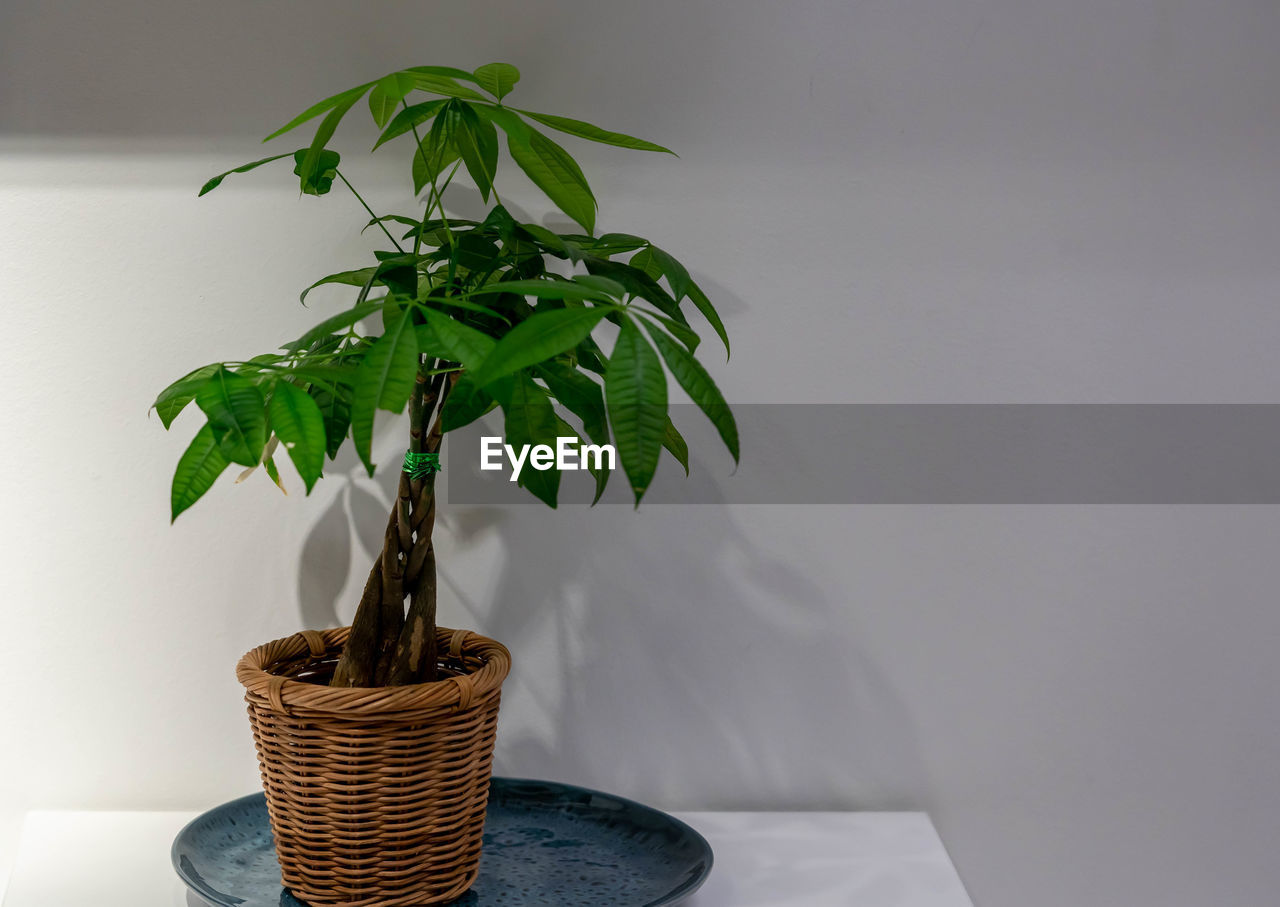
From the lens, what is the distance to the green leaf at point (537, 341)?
533 millimetres

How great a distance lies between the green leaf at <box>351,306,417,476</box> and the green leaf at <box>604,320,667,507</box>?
12cm

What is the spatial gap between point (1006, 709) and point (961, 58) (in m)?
0.66

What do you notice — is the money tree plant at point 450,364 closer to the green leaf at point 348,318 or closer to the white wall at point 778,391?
the green leaf at point 348,318

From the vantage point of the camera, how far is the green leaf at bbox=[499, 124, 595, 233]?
72 centimetres

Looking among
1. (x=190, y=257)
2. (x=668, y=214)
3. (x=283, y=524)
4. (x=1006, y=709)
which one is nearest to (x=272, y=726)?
(x=283, y=524)

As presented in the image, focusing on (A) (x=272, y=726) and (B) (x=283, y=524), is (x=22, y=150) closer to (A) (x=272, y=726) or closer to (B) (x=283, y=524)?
(B) (x=283, y=524)

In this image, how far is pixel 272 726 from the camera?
735 millimetres

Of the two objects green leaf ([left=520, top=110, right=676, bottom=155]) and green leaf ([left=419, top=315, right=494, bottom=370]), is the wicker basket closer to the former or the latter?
green leaf ([left=419, top=315, right=494, bottom=370])

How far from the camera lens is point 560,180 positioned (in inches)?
28.7

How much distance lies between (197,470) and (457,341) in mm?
169

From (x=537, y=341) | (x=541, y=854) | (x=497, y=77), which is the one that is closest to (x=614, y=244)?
(x=497, y=77)

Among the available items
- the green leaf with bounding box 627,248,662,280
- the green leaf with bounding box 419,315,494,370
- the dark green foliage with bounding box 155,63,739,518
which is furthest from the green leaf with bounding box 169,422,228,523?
the green leaf with bounding box 627,248,662,280

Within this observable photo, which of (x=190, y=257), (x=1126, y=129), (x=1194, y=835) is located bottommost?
(x=1194, y=835)

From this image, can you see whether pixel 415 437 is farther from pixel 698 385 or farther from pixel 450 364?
pixel 698 385
